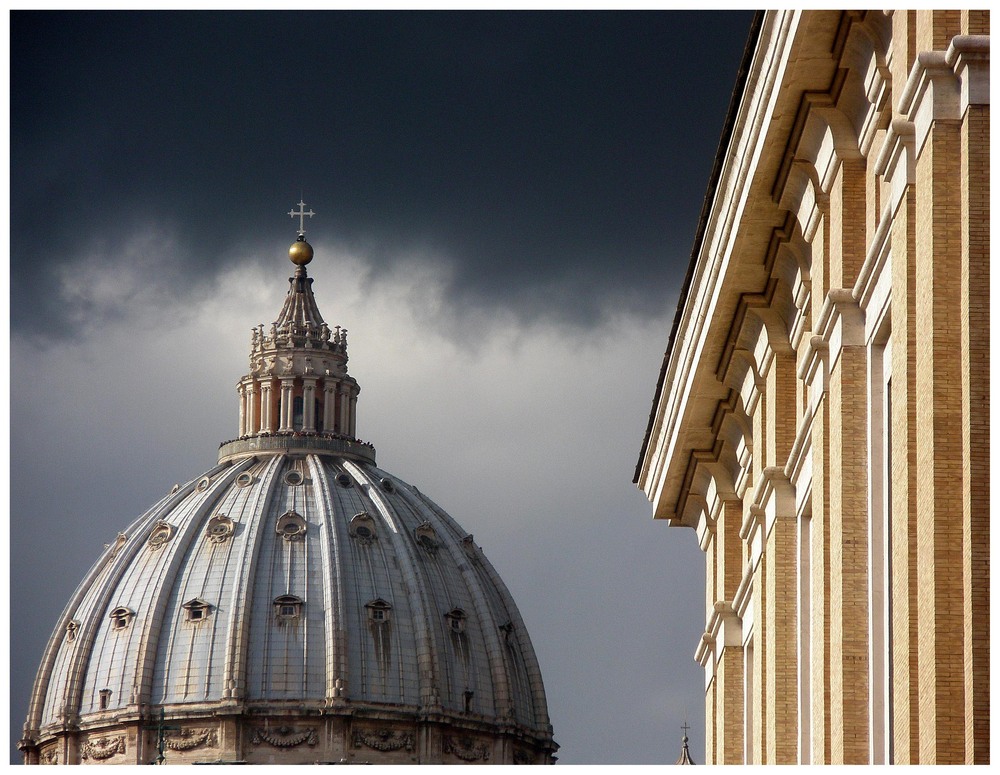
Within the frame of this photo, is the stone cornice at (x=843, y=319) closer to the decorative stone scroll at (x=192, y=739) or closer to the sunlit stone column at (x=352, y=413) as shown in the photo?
the decorative stone scroll at (x=192, y=739)

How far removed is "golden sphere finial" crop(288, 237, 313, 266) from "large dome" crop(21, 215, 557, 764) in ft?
13.7

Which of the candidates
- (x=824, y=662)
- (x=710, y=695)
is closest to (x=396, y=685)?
(x=710, y=695)

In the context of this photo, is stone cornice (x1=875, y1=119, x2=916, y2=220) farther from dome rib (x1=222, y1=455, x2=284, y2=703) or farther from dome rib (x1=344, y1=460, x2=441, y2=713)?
dome rib (x1=344, y1=460, x2=441, y2=713)

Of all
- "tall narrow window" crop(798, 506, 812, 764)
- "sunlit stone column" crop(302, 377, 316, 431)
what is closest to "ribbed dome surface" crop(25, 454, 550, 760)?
"sunlit stone column" crop(302, 377, 316, 431)

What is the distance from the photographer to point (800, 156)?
21.0 meters

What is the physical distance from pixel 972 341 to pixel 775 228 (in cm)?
623

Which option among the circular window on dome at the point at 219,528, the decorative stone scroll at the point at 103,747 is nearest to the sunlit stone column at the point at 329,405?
the circular window on dome at the point at 219,528

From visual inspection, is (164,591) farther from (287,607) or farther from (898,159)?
(898,159)

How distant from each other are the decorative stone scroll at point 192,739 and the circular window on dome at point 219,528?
9.83m

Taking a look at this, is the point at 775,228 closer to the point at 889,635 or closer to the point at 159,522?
the point at 889,635

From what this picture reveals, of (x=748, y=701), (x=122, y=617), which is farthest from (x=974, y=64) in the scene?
(x=122, y=617)

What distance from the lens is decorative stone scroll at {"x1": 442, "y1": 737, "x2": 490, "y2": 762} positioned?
15625 cm

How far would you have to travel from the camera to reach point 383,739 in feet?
511

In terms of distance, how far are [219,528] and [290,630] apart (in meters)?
6.09
